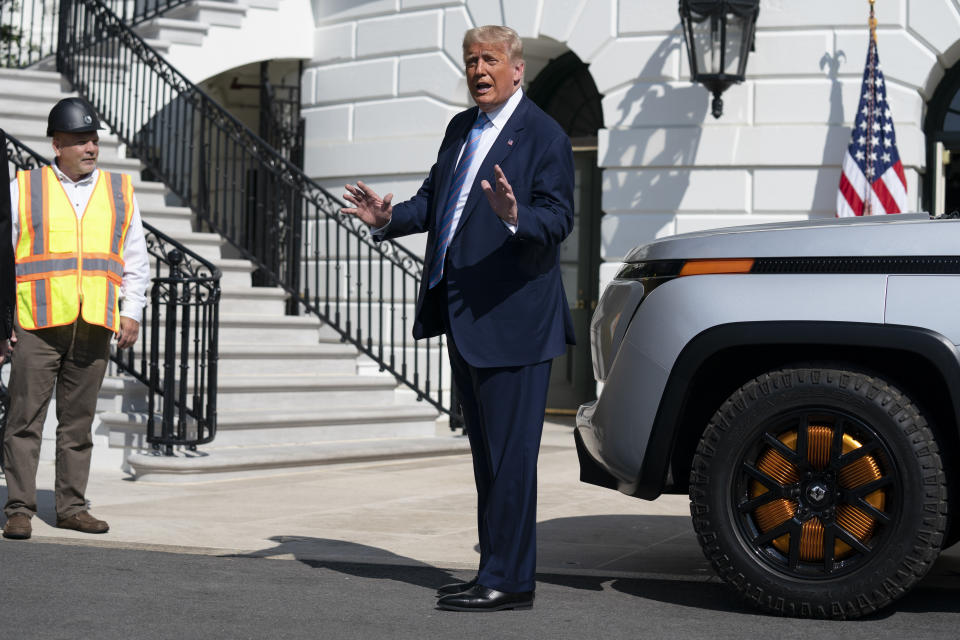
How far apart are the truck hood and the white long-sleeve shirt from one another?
8.87 feet

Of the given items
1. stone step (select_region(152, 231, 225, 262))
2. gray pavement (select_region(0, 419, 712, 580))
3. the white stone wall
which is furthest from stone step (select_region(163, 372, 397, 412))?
the white stone wall

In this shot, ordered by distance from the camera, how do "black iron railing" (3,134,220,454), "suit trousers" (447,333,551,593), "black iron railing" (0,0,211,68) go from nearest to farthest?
"suit trousers" (447,333,551,593), "black iron railing" (3,134,220,454), "black iron railing" (0,0,211,68)

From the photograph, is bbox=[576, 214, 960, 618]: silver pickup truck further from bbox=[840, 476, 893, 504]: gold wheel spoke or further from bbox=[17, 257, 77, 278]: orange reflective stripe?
bbox=[17, 257, 77, 278]: orange reflective stripe

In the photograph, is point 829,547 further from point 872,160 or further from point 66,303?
point 872,160

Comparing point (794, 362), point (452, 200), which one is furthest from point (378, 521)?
point (794, 362)

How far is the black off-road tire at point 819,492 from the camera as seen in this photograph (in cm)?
434

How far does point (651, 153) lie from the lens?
38.6ft

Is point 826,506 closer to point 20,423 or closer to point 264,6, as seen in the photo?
point 20,423

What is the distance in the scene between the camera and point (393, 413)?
10352 mm

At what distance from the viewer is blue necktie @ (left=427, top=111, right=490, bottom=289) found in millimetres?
4859

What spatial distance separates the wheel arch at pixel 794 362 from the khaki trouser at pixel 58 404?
2.85 m

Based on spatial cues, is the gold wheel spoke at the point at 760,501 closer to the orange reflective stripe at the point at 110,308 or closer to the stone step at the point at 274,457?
the orange reflective stripe at the point at 110,308

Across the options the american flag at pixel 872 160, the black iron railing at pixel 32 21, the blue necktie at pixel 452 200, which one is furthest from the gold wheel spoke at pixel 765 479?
the black iron railing at pixel 32 21

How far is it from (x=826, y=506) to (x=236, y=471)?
499 cm
